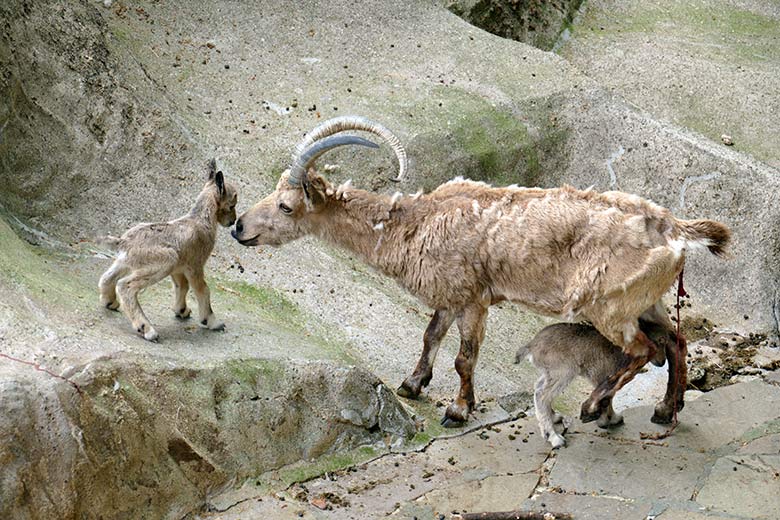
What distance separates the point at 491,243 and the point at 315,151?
1.45 meters

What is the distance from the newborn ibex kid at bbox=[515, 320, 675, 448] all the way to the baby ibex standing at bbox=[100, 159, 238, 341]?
2299 millimetres

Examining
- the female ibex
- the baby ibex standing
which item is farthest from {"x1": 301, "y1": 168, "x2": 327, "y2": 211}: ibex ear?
the baby ibex standing

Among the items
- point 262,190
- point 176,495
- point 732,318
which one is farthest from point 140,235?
point 732,318

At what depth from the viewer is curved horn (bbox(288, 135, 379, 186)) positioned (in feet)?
25.1

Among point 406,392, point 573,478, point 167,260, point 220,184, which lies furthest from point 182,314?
point 573,478

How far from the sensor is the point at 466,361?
798cm

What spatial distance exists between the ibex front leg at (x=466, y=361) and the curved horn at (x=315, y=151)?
1.45m

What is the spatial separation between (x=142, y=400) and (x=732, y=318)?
5.95 meters

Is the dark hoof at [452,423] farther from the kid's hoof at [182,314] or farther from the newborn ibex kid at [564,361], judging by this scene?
the kid's hoof at [182,314]

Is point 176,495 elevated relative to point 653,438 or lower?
lower

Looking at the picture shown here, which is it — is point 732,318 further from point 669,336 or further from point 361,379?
point 361,379

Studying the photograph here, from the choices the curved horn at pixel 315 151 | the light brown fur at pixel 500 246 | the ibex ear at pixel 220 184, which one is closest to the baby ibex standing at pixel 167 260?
the ibex ear at pixel 220 184

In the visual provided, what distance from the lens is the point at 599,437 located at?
787cm

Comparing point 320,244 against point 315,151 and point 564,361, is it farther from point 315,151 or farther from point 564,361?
point 564,361
